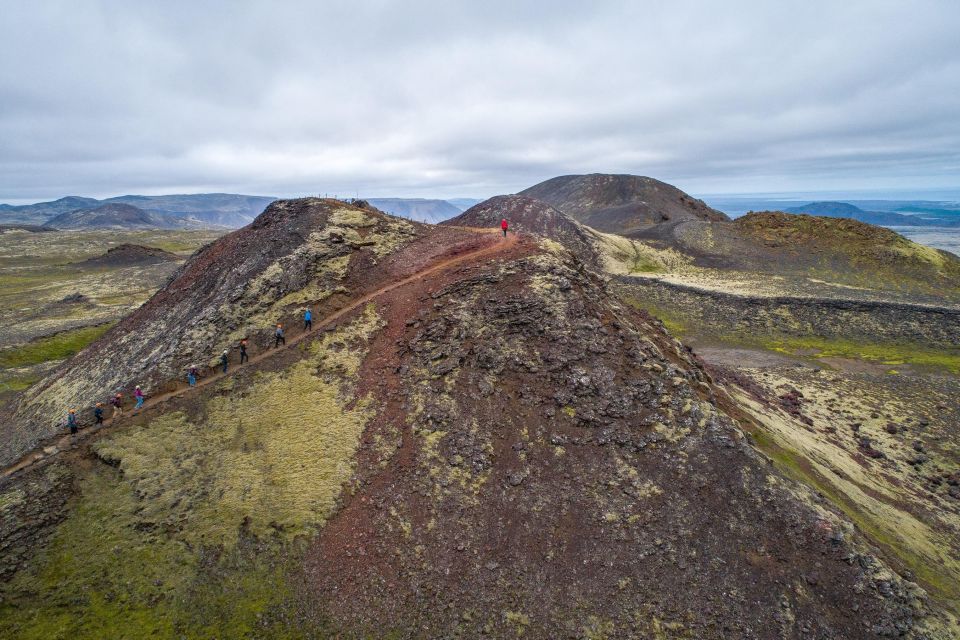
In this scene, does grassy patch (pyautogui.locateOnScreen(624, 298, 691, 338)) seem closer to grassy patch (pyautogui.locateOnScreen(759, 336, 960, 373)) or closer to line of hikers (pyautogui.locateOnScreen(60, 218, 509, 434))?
grassy patch (pyautogui.locateOnScreen(759, 336, 960, 373))

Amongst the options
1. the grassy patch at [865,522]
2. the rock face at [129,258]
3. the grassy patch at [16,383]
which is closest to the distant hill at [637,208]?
the grassy patch at [865,522]

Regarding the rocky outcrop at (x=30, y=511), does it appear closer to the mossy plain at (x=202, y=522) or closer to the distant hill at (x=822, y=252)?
the mossy plain at (x=202, y=522)

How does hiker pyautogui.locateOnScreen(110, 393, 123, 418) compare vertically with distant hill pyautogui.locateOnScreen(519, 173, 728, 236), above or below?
below

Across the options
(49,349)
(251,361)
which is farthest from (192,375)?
(49,349)

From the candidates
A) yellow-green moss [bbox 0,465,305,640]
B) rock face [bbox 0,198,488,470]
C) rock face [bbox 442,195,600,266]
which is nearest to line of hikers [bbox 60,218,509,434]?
rock face [bbox 0,198,488,470]

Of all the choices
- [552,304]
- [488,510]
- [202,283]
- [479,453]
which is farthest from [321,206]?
[488,510]

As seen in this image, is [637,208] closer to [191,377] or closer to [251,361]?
[251,361]

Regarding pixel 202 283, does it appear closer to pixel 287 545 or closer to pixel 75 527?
pixel 75 527
